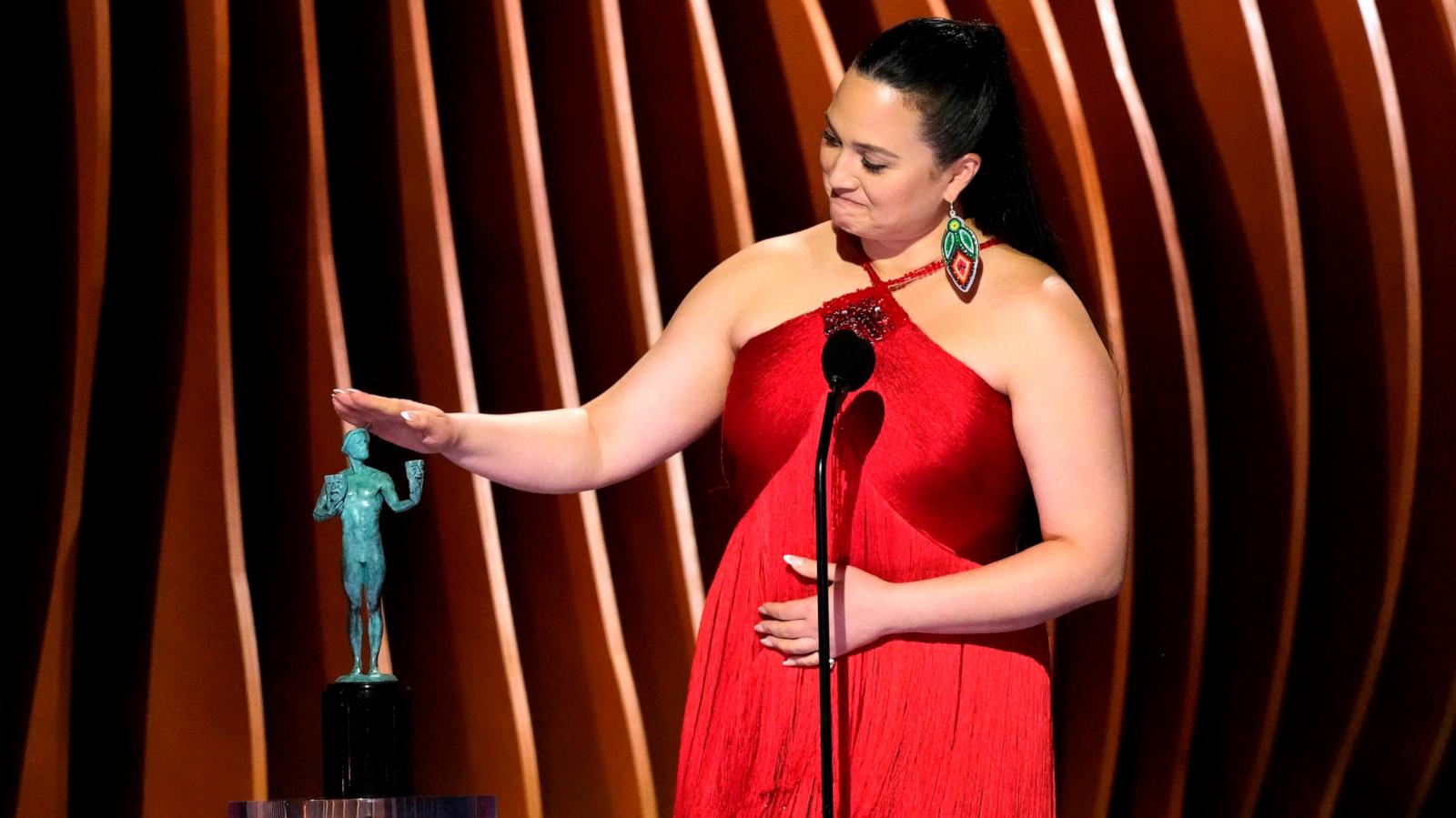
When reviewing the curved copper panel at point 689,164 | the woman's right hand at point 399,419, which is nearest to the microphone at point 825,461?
the woman's right hand at point 399,419

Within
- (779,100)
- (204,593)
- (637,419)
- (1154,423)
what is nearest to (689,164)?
(779,100)

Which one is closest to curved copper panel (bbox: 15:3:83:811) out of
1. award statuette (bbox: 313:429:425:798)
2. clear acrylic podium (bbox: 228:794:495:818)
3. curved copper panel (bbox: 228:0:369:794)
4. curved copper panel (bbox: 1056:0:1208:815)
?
curved copper panel (bbox: 228:0:369:794)

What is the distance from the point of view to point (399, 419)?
174 centimetres

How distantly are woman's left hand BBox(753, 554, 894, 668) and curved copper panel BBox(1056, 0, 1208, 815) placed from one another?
1658mm

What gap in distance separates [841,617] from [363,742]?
633 mm

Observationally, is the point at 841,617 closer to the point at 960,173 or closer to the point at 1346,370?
the point at 960,173

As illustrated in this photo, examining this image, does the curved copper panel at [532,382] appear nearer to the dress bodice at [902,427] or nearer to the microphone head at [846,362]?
the dress bodice at [902,427]

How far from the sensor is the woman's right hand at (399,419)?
1.71 metres

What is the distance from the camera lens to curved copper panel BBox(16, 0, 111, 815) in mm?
2568

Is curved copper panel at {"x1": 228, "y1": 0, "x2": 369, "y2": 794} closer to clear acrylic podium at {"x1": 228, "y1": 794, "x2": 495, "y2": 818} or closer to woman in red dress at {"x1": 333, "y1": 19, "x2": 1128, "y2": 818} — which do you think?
clear acrylic podium at {"x1": 228, "y1": 794, "x2": 495, "y2": 818}

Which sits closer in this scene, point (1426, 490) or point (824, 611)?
point (824, 611)

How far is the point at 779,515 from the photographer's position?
5.71ft

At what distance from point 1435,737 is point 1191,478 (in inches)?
26.9

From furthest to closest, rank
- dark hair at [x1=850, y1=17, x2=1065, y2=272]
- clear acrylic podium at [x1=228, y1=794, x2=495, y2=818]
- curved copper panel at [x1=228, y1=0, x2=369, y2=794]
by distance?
curved copper panel at [x1=228, y1=0, x2=369, y2=794] < clear acrylic podium at [x1=228, y1=794, x2=495, y2=818] < dark hair at [x1=850, y1=17, x2=1065, y2=272]
